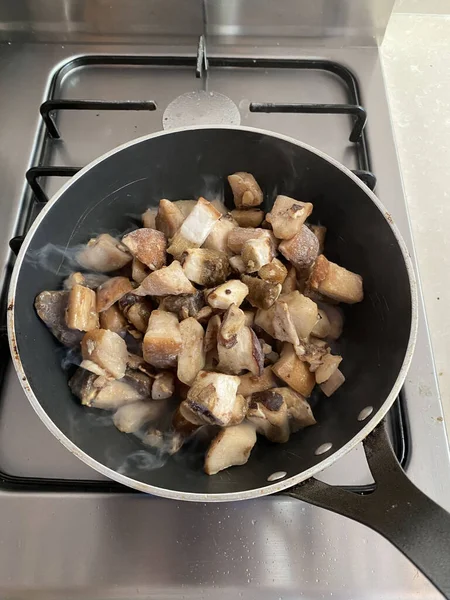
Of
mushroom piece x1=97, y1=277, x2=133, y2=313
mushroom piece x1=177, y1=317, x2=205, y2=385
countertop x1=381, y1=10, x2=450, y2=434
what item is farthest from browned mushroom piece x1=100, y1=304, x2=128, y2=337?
countertop x1=381, y1=10, x2=450, y2=434

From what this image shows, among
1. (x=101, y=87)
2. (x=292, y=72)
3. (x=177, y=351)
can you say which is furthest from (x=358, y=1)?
(x=177, y=351)

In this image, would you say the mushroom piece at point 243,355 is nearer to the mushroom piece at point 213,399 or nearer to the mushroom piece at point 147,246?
the mushroom piece at point 213,399

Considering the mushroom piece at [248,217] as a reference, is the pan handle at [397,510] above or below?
below

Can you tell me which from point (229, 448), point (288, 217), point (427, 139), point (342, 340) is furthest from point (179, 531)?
point (427, 139)

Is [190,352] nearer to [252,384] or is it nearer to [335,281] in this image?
[252,384]

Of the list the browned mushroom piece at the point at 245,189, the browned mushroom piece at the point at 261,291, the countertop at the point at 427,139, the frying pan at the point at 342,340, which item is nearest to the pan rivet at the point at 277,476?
the frying pan at the point at 342,340

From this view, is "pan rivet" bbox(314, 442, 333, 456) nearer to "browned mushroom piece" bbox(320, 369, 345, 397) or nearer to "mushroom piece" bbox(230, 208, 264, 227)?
"browned mushroom piece" bbox(320, 369, 345, 397)
